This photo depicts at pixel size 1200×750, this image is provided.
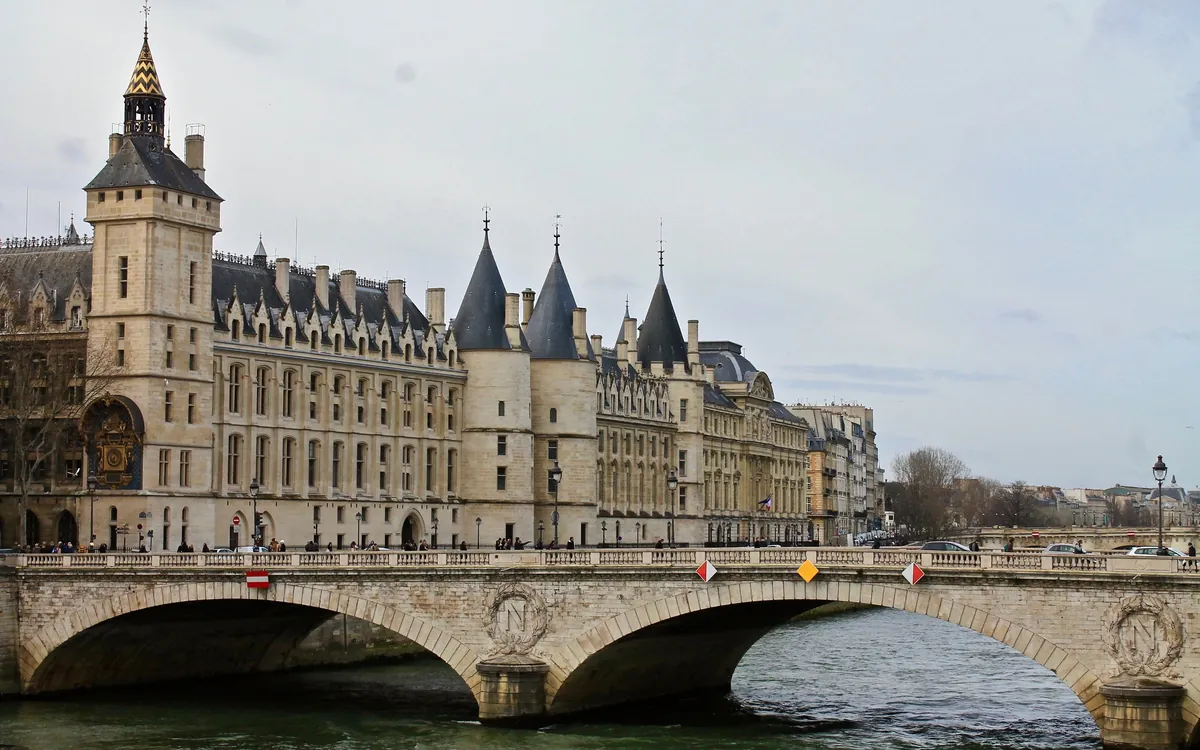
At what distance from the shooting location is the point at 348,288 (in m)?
97.1

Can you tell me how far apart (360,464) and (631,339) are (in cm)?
3875

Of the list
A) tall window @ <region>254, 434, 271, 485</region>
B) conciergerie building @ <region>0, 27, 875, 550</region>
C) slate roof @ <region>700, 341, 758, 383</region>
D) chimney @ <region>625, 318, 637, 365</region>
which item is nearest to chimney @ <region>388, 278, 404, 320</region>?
conciergerie building @ <region>0, 27, 875, 550</region>

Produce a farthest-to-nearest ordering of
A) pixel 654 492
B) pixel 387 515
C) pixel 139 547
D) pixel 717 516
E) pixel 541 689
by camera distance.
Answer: pixel 717 516
pixel 654 492
pixel 387 515
pixel 139 547
pixel 541 689

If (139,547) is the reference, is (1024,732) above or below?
below

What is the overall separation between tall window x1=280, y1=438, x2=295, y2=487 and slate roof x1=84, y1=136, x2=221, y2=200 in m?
13.8

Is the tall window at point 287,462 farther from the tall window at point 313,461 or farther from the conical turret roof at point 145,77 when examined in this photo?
the conical turret roof at point 145,77

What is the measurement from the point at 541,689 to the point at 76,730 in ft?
42.3

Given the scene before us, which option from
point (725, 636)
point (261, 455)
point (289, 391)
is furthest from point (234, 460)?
point (725, 636)

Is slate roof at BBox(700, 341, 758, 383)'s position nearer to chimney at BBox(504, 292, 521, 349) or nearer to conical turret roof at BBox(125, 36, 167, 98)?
chimney at BBox(504, 292, 521, 349)

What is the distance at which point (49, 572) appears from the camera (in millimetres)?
61031

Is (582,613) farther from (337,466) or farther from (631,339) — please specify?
(631,339)

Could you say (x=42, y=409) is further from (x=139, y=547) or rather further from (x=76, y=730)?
(x=76, y=730)

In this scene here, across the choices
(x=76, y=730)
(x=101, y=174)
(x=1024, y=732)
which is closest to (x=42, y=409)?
(x=101, y=174)

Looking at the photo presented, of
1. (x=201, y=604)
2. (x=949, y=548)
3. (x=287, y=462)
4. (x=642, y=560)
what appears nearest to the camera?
(x=642, y=560)
